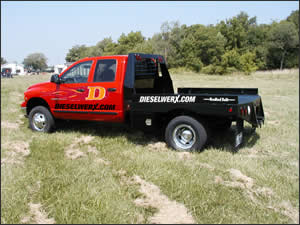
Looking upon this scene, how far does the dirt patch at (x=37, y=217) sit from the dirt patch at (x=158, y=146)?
2780 mm

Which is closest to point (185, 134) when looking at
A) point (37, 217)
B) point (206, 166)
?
point (206, 166)

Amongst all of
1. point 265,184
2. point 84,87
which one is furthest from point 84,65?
point 265,184

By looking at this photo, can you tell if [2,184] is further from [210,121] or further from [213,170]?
[210,121]

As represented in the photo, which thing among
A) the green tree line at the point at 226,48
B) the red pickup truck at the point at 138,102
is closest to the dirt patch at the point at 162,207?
the red pickup truck at the point at 138,102

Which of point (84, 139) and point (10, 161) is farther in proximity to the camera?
point (84, 139)

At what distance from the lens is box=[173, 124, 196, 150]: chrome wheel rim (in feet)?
18.4

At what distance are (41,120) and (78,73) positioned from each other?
1.54m

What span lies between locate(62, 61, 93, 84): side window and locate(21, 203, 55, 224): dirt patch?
3532mm

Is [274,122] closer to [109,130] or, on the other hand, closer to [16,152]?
[109,130]

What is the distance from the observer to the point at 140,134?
717 centimetres

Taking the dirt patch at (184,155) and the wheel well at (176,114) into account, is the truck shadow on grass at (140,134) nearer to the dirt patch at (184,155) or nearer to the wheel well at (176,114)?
the dirt patch at (184,155)

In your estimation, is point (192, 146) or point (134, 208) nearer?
point (134, 208)

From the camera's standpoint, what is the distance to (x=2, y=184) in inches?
166

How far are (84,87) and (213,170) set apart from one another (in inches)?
132
